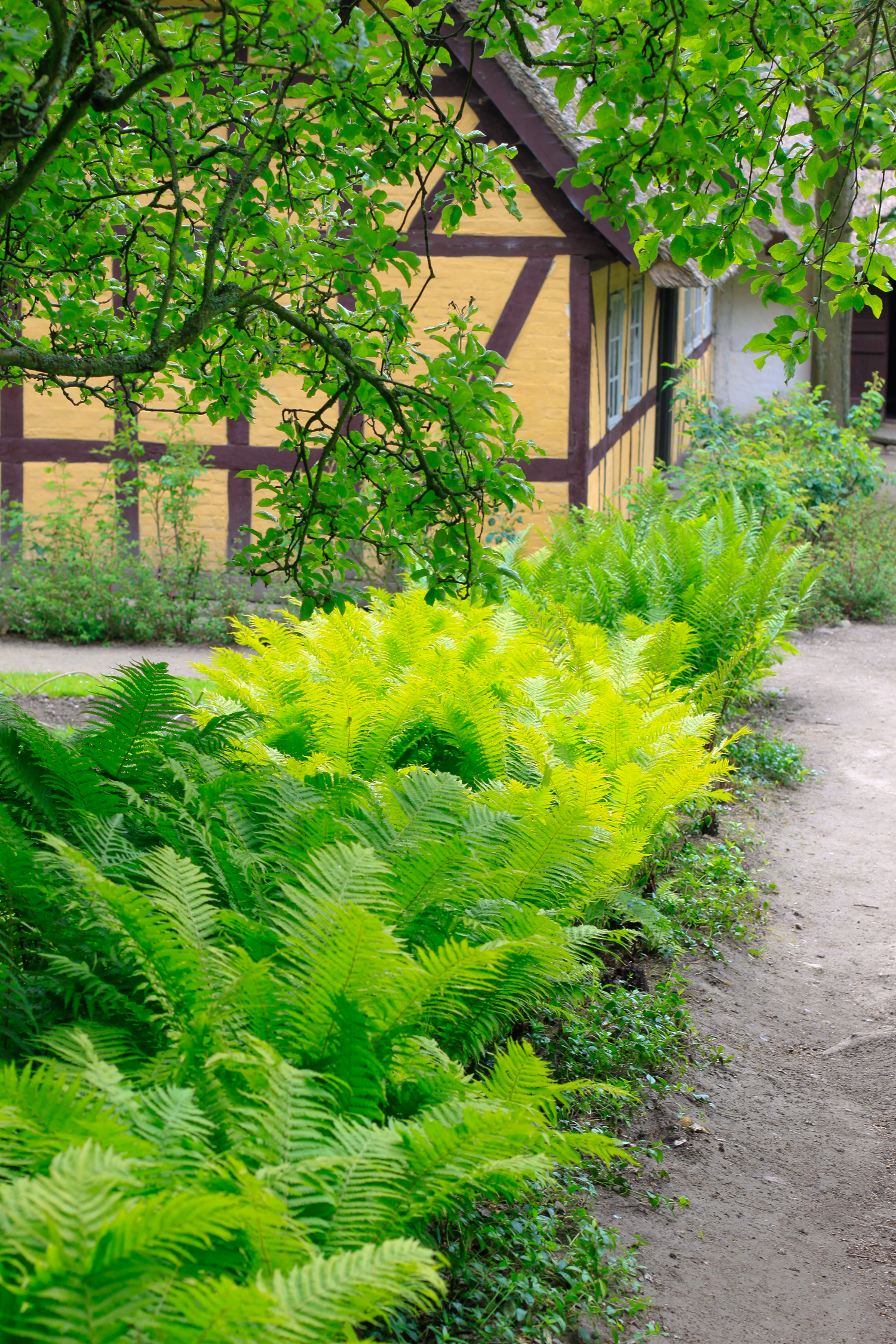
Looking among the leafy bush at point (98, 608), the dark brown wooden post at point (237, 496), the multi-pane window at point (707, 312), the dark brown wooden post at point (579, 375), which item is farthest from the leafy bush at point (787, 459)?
the multi-pane window at point (707, 312)

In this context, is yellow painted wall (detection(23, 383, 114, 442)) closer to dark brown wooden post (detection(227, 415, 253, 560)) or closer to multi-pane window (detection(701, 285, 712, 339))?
dark brown wooden post (detection(227, 415, 253, 560))

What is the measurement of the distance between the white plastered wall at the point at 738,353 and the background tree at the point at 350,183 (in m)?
19.3

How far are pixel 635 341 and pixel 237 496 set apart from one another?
5.41 m

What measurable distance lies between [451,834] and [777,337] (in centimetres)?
157

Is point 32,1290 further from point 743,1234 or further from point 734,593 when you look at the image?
point 734,593

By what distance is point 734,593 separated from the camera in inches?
269

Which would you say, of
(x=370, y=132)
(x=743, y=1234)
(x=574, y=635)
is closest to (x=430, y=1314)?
(x=743, y=1234)

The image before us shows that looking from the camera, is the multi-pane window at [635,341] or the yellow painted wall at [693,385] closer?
the multi-pane window at [635,341]

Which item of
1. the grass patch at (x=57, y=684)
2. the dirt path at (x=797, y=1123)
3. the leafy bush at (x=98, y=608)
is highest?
the leafy bush at (x=98, y=608)

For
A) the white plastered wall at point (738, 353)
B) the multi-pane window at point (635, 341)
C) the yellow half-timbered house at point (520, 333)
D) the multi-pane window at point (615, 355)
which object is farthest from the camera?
the white plastered wall at point (738, 353)

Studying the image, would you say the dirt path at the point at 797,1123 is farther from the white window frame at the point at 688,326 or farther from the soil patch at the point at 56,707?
the white window frame at the point at 688,326

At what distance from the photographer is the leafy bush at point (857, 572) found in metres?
11.3

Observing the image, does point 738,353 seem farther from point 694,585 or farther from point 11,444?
point 694,585

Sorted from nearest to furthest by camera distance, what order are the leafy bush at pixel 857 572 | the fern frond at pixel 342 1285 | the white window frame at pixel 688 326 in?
1. the fern frond at pixel 342 1285
2. the leafy bush at pixel 857 572
3. the white window frame at pixel 688 326
